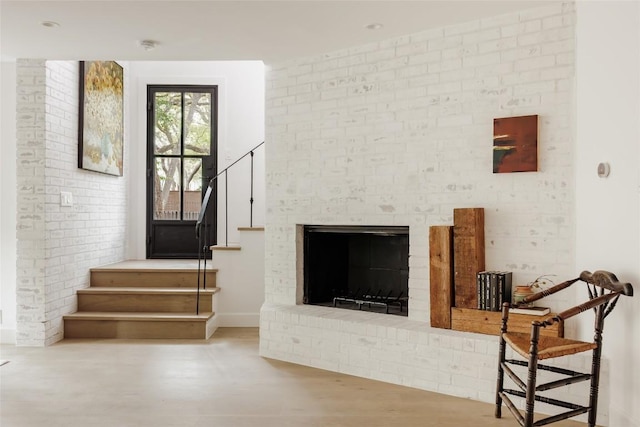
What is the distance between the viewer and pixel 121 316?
529 centimetres

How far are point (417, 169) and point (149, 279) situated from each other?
3.14m

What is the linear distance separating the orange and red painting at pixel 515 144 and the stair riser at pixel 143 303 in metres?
3.15

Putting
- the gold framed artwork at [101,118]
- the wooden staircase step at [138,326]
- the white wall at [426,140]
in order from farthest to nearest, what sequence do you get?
the gold framed artwork at [101,118]
the wooden staircase step at [138,326]
the white wall at [426,140]

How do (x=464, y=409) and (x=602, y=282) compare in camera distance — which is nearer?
(x=602, y=282)

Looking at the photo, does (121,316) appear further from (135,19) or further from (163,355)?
(135,19)

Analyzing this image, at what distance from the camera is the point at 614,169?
301 cm

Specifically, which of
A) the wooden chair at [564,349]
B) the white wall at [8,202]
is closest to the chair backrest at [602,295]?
the wooden chair at [564,349]

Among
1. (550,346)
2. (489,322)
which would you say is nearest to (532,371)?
(550,346)

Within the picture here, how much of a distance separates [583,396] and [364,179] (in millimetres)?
2114

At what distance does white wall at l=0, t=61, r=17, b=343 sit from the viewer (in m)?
5.09

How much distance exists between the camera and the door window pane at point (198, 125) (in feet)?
22.8

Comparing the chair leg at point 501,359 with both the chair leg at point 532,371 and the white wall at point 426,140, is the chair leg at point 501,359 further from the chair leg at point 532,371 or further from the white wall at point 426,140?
the white wall at point 426,140

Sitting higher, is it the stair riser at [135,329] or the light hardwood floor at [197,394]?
the stair riser at [135,329]

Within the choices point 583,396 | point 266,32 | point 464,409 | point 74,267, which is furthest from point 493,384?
point 74,267
